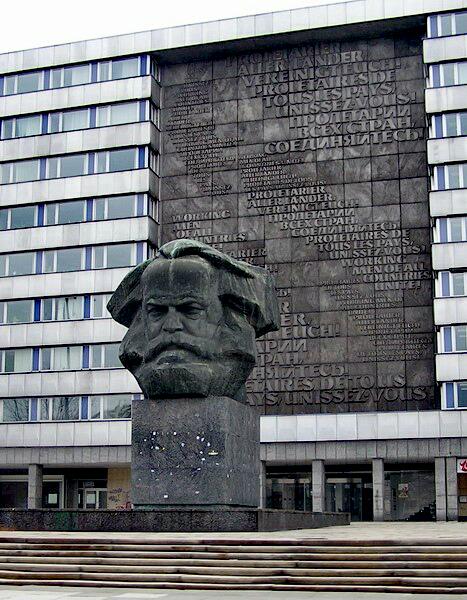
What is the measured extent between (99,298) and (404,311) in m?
18.5

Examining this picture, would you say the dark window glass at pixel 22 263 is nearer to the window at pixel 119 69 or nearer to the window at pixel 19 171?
the window at pixel 19 171

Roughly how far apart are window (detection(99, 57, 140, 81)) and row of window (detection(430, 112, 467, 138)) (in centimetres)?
1894

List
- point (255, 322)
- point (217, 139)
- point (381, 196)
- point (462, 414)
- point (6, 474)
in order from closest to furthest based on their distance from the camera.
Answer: point (255, 322), point (462, 414), point (381, 196), point (217, 139), point (6, 474)

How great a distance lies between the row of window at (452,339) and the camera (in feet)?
171

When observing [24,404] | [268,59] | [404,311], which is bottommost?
[24,404]

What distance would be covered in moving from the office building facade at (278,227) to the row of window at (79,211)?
4.4 inches

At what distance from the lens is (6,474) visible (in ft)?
208

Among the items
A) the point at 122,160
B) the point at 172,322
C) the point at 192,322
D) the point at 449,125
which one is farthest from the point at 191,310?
the point at 122,160

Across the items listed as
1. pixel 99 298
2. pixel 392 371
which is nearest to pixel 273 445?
pixel 392 371

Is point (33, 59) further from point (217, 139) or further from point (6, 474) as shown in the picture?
point (6, 474)

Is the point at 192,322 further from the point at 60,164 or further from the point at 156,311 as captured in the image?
the point at 60,164

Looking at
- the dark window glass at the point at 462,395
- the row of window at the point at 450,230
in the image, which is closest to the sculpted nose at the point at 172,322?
the dark window glass at the point at 462,395

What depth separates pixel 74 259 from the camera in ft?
198

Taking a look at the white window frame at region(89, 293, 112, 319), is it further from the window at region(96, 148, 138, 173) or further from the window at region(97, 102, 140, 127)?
the window at region(97, 102, 140, 127)
